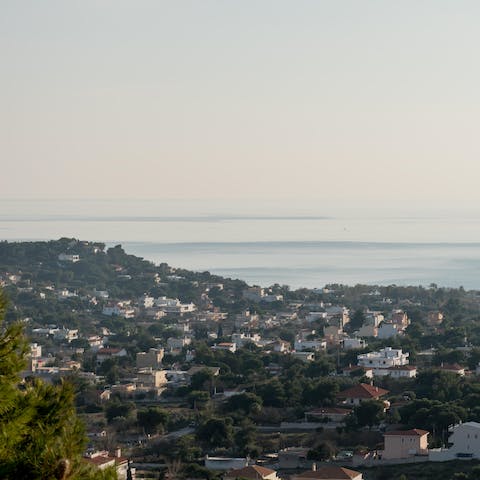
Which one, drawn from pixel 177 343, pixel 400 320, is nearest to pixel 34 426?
pixel 177 343

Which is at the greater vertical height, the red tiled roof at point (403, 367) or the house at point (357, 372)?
the red tiled roof at point (403, 367)

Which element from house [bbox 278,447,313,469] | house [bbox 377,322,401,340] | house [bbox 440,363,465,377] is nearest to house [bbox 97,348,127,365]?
house [bbox 377,322,401,340]

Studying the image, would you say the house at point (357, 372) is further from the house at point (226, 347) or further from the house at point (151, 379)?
the house at point (226, 347)

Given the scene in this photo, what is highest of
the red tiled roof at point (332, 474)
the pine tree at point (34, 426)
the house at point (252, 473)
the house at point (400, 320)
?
the pine tree at point (34, 426)

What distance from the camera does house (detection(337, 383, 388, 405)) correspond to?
36.0 metres

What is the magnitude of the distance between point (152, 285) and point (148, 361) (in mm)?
30775

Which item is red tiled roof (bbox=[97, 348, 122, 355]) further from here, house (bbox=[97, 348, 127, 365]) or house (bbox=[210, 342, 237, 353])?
house (bbox=[210, 342, 237, 353])

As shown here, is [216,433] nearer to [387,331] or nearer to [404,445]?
[404,445]

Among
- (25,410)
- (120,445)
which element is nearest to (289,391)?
(120,445)

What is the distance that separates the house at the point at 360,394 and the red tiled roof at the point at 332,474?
367 inches

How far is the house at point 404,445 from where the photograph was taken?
94.4ft

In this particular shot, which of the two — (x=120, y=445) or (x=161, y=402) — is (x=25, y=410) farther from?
(x=161, y=402)

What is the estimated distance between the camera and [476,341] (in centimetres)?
5041

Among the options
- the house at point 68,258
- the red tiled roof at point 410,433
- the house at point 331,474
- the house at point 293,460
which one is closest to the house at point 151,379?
the house at point 293,460
